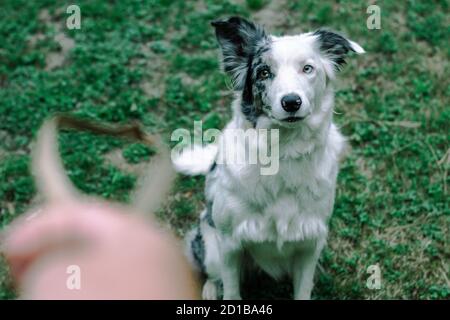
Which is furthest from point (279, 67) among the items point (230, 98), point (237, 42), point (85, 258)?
point (230, 98)

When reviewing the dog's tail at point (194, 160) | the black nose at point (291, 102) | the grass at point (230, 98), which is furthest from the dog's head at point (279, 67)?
the grass at point (230, 98)

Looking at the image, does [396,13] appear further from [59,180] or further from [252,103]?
[59,180]

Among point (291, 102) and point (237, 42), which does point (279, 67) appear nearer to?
point (291, 102)

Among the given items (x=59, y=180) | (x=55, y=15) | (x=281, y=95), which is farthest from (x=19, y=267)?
(x=55, y=15)

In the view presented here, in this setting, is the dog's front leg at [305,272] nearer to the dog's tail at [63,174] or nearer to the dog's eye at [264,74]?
the dog's eye at [264,74]

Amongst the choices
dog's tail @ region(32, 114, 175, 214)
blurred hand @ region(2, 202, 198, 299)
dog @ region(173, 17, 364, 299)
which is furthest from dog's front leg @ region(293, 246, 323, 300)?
blurred hand @ region(2, 202, 198, 299)

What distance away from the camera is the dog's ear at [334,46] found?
11.0 feet

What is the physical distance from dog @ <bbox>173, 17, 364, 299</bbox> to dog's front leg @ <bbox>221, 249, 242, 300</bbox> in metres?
0.02

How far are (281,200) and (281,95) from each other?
598 mm

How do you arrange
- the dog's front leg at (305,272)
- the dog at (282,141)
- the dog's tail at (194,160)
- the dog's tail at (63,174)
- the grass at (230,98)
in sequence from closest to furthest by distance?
the dog's tail at (63,174)
the dog at (282,141)
the dog's front leg at (305,272)
the grass at (230,98)
the dog's tail at (194,160)

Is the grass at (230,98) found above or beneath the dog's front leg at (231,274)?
above

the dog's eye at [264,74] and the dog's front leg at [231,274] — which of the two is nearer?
the dog's eye at [264,74]

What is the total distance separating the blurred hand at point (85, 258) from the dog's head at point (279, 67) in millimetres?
1330

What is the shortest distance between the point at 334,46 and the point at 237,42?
49 cm
